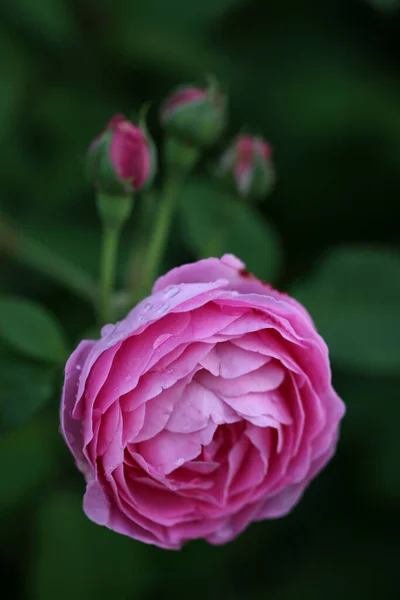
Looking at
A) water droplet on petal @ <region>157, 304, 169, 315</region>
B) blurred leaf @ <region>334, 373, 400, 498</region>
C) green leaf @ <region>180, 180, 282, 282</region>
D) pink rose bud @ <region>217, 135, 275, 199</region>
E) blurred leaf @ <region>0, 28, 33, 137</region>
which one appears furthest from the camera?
blurred leaf @ <region>334, 373, 400, 498</region>

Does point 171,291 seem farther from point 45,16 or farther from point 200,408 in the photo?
point 45,16

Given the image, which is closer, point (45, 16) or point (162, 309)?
point (162, 309)

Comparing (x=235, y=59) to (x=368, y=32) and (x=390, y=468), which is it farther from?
(x=390, y=468)

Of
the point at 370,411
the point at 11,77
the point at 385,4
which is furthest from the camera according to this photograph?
the point at 370,411

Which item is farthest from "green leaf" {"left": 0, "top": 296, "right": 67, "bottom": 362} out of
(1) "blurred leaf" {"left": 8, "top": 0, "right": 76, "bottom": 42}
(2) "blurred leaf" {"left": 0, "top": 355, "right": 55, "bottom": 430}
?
(1) "blurred leaf" {"left": 8, "top": 0, "right": 76, "bottom": 42}

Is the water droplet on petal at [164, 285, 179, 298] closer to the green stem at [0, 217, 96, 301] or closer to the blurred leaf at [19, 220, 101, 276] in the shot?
the green stem at [0, 217, 96, 301]

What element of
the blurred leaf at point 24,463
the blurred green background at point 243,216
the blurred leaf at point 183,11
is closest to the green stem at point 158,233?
the blurred green background at point 243,216

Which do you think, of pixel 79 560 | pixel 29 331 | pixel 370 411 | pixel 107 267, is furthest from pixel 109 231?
pixel 370 411

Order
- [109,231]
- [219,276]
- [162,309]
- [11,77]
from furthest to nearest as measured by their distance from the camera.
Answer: [11,77], [109,231], [219,276], [162,309]
